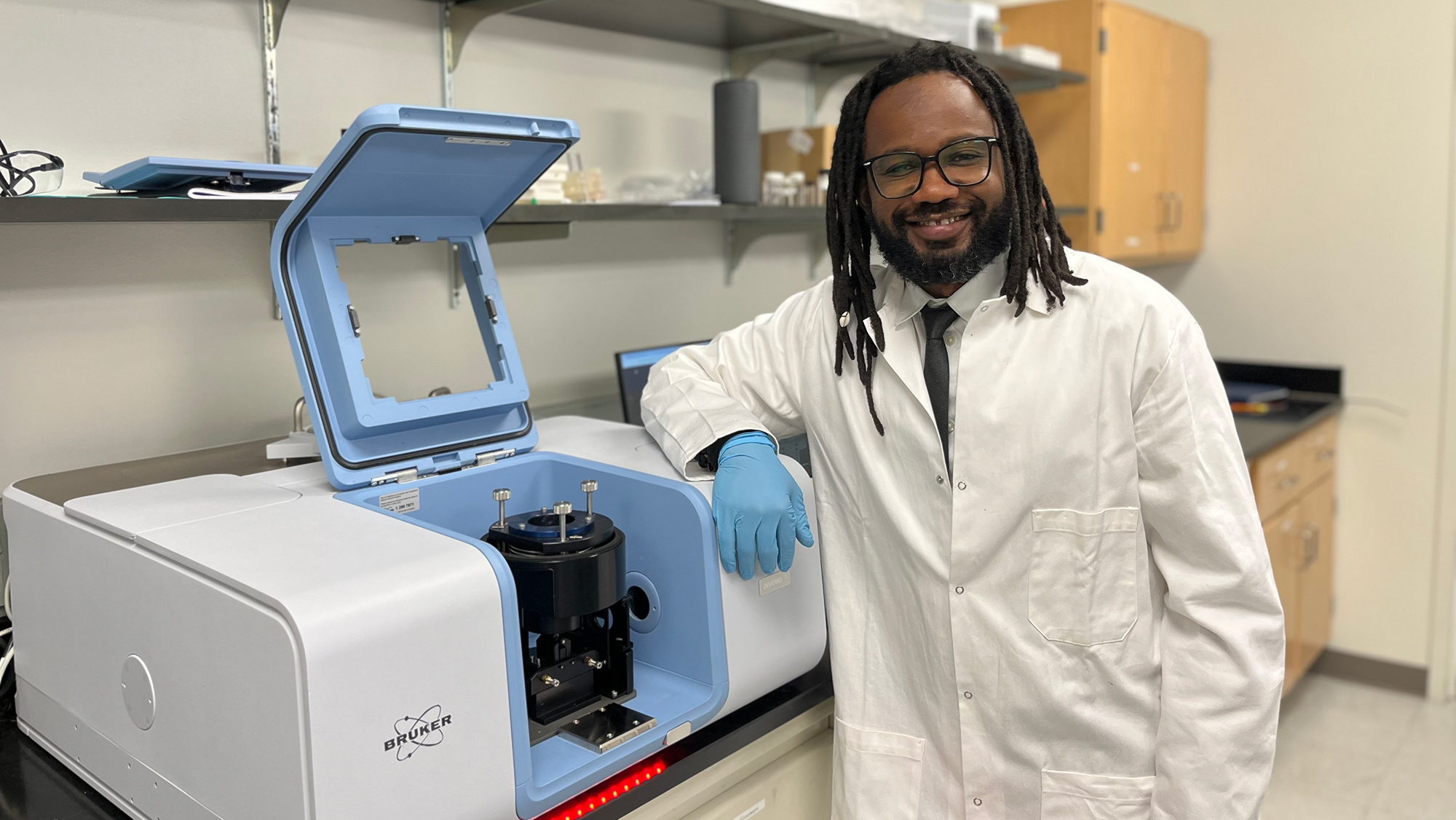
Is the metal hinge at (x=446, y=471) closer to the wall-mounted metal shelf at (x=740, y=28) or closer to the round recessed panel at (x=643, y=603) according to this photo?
the round recessed panel at (x=643, y=603)

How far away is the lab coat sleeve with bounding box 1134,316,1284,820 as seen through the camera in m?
1.07

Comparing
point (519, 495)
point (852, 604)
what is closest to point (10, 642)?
point (519, 495)

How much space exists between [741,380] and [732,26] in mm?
981

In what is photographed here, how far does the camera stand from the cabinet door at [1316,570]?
3.01m

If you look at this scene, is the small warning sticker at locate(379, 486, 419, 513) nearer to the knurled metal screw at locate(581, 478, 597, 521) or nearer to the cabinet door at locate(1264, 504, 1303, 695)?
the knurled metal screw at locate(581, 478, 597, 521)

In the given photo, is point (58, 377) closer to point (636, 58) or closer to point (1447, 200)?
point (636, 58)

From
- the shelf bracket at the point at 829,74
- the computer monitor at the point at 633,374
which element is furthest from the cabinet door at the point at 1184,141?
the computer monitor at the point at 633,374

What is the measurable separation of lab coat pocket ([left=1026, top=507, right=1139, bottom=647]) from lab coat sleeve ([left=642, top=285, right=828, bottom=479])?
1.20ft

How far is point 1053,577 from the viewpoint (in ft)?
3.75

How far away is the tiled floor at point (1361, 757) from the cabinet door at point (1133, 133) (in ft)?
4.81

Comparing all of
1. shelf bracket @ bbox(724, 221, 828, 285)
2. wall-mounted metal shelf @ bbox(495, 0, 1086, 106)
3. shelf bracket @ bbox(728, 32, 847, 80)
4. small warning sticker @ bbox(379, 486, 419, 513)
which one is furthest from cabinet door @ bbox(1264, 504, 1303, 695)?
small warning sticker @ bbox(379, 486, 419, 513)

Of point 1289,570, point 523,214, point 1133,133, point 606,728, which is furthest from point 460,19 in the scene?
point 1289,570

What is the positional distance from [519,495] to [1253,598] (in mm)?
845

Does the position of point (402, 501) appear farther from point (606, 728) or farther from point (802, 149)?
point (802, 149)
